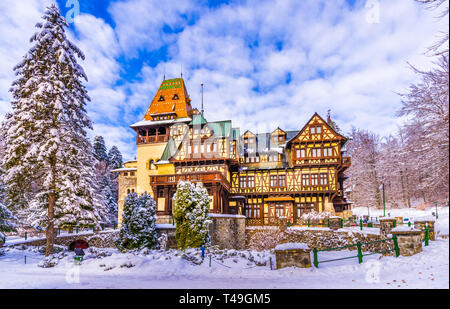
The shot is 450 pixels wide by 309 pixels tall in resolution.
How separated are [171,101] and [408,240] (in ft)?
118

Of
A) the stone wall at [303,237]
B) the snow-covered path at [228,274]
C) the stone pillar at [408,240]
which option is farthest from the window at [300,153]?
the stone pillar at [408,240]

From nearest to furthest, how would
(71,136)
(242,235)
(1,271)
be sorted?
(1,271)
(71,136)
(242,235)

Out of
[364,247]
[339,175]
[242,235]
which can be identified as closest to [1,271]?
[242,235]

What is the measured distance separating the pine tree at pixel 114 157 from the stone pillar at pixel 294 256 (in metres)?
54.0

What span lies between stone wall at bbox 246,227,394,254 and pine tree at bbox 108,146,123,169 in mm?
40563

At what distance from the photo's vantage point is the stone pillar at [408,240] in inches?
378

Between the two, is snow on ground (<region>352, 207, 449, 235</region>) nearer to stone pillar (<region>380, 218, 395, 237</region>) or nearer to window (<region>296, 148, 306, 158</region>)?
stone pillar (<region>380, 218, 395, 237</region>)

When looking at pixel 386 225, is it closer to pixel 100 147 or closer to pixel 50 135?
pixel 50 135

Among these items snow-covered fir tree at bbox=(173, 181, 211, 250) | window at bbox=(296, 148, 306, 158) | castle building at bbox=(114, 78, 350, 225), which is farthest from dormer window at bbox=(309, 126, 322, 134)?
snow-covered fir tree at bbox=(173, 181, 211, 250)
